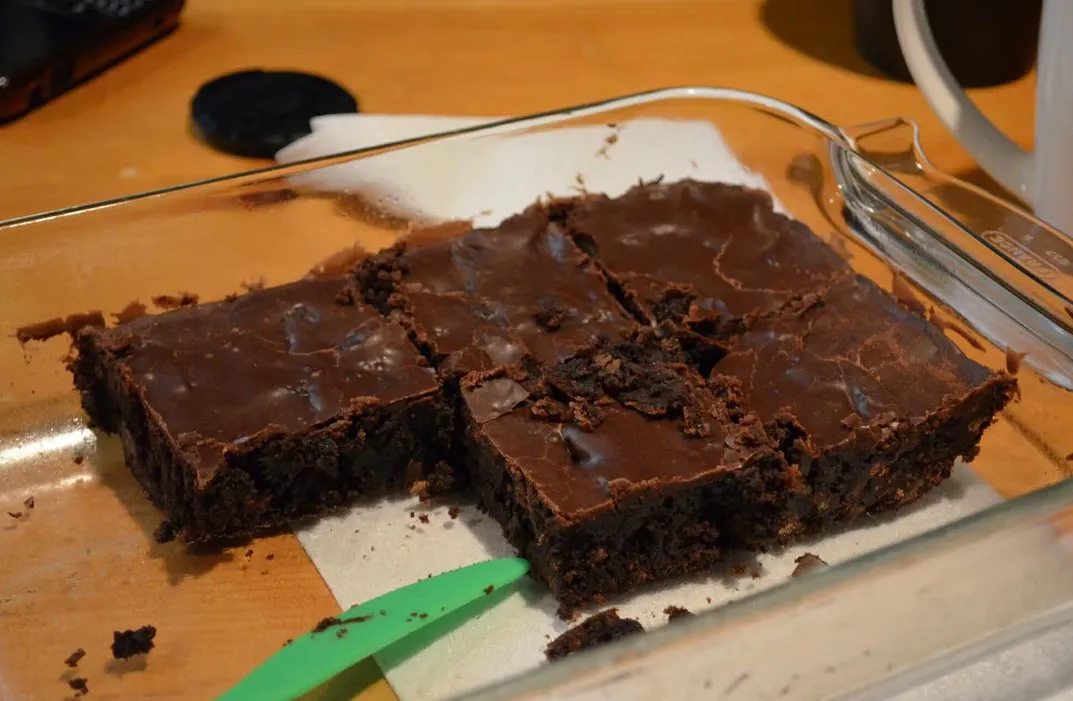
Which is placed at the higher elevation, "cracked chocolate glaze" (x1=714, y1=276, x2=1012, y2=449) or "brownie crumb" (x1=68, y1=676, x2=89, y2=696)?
"cracked chocolate glaze" (x1=714, y1=276, x2=1012, y2=449)

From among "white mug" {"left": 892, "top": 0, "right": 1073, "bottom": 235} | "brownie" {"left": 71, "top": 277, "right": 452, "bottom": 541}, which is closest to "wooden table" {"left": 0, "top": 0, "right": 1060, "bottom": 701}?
"brownie" {"left": 71, "top": 277, "right": 452, "bottom": 541}

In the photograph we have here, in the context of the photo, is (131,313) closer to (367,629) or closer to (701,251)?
(367,629)

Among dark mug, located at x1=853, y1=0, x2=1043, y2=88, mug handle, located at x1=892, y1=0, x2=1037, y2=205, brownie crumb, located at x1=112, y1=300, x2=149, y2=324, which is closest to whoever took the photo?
brownie crumb, located at x1=112, y1=300, x2=149, y2=324

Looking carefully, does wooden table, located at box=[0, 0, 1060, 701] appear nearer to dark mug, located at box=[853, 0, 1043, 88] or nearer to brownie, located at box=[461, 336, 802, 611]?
dark mug, located at box=[853, 0, 1043, 88]

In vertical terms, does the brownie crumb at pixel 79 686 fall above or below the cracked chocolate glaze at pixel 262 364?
below

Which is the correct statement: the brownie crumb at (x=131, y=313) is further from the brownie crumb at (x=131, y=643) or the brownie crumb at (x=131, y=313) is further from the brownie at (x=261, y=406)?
the brownie crumb at (x=131, y=643)

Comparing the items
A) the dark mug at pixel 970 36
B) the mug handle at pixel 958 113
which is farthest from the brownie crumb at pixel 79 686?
the dark mug at pixel 970 36
